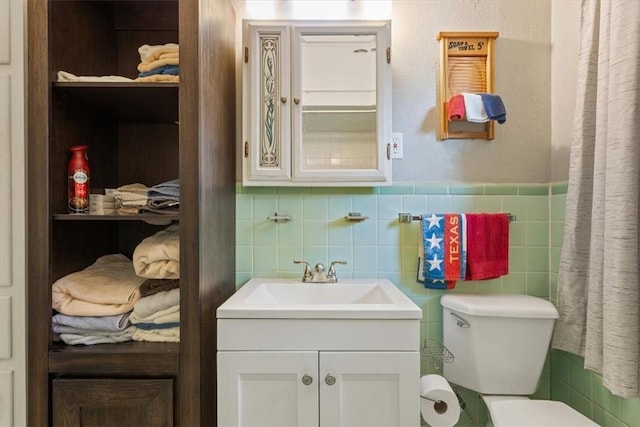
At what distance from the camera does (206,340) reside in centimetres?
124

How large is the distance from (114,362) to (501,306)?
1391mm

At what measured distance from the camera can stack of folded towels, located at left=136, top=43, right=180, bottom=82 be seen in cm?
120

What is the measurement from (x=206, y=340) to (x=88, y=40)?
1.17 m

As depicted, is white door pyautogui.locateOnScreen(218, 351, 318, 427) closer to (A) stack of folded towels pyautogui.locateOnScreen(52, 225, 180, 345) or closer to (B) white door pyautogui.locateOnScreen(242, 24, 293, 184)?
(A) stack of folded towels pyautogui.locateOnScreen(52, 225, 180, 345)

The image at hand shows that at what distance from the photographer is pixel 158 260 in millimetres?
1216

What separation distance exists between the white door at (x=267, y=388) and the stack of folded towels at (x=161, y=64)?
2.99 feet

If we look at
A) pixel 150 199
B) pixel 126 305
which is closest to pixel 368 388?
pixel 126 305

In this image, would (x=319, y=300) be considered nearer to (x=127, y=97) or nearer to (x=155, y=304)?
(x=155, y=304)

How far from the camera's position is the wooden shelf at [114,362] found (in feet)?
3.73

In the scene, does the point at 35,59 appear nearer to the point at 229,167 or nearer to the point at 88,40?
the point at 88,40

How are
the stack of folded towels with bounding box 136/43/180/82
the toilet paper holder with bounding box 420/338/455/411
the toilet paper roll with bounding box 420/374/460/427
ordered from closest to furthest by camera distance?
the stack of folded towels with bounding box 136/43/180/82
the toilet paper roll with bounding box 420/374/460/427
the toilet paper holder with bounding box 420/338/455/411

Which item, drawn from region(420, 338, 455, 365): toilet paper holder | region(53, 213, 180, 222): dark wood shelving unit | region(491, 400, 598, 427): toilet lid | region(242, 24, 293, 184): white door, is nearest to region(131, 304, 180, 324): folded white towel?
region(53, 213, 180, 222): dark wood shelving unit

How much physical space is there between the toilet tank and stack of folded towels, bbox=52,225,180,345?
1.12 m
